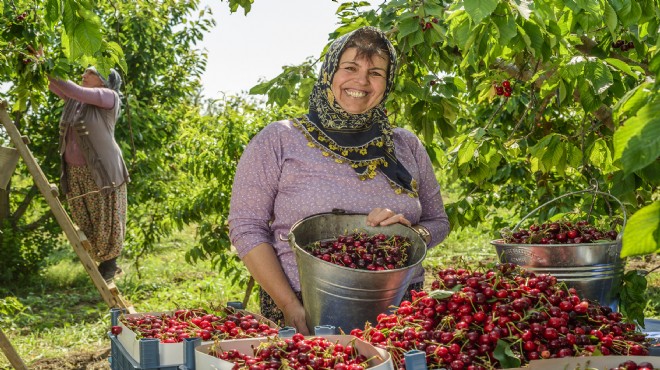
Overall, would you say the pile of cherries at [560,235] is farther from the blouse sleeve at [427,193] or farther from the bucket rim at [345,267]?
the blouse sleeve at [427,193]

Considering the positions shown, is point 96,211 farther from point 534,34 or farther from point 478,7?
point 478,7

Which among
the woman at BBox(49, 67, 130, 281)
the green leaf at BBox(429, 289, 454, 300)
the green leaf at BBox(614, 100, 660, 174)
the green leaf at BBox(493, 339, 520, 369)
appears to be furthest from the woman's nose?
the woman at BBox(49, 67, 130, 281)

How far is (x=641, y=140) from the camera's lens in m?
1.03

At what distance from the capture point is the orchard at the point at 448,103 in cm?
218

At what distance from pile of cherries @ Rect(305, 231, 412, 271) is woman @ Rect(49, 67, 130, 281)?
4.27 meters

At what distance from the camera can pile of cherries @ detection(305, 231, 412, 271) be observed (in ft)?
7.09

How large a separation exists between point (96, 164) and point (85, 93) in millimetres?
686

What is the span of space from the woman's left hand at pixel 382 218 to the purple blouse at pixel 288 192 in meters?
0.21

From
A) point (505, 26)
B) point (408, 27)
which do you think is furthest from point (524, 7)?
point (408, 27)

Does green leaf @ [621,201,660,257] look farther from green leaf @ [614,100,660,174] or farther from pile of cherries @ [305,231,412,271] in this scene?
pile of cherries @ [305,231,412,271]

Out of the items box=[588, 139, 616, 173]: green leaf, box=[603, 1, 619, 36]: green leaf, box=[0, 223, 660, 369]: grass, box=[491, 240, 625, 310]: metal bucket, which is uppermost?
box=[603, 1, 619, 36]: green leaf

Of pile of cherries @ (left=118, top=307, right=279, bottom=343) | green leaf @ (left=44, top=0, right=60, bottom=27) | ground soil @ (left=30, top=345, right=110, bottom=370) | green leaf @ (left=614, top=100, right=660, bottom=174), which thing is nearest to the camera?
green leaf @ (left=614, top=100, right=660, bottom=174)

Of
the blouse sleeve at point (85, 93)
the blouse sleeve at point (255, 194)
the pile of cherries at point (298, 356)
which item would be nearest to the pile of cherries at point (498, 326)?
the pile of cherries at point (298, 356)

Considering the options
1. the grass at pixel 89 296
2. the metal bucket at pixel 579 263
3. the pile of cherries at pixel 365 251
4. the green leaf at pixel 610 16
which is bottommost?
the grass at pixel 89 296
